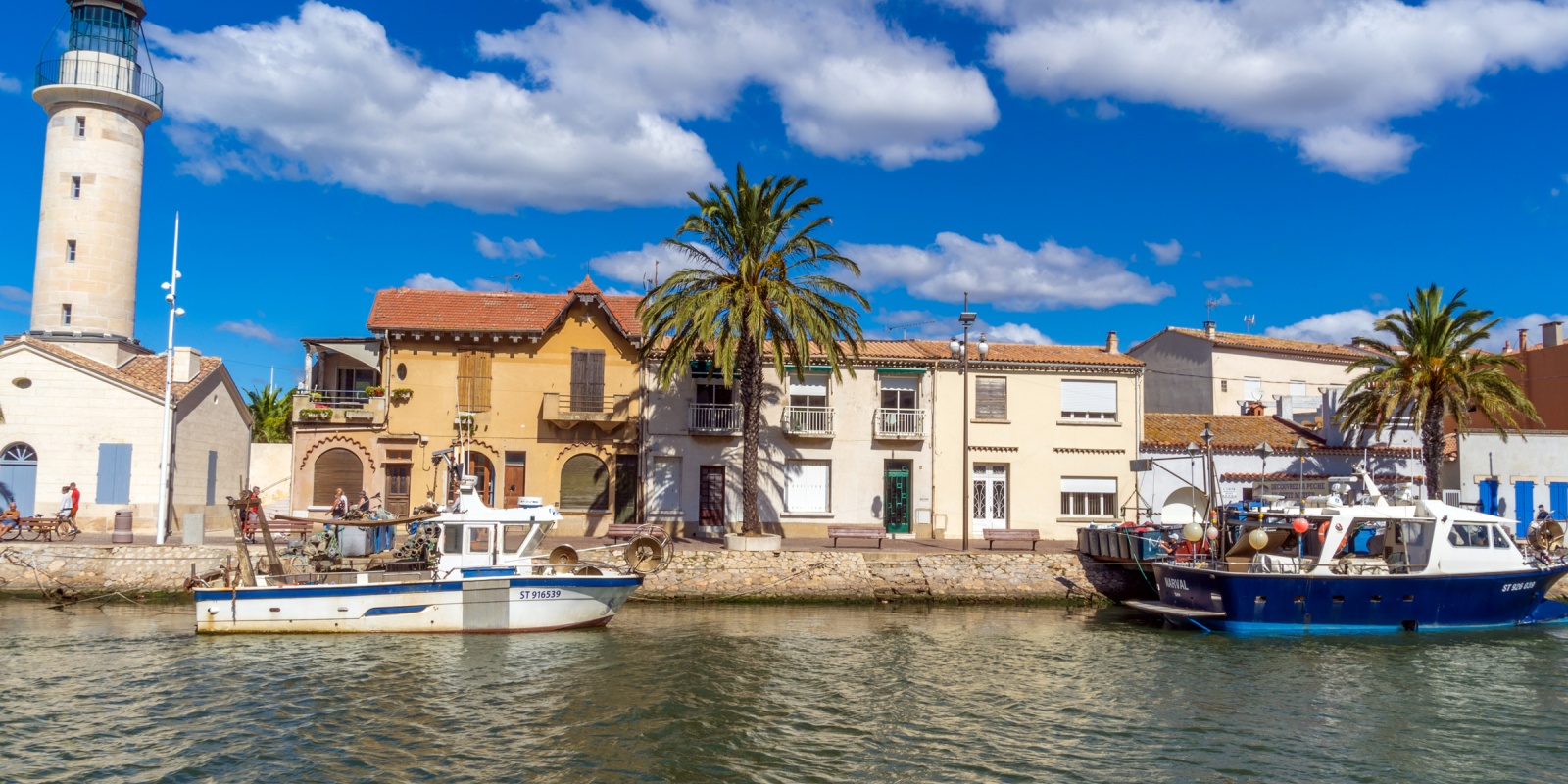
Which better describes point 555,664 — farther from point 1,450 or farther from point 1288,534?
point 1,450

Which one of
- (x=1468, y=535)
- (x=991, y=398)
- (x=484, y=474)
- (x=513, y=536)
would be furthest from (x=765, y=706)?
(x=991, y=398)

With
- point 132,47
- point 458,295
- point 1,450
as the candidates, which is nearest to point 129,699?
→ point 1,450

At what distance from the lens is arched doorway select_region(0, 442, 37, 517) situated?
1248 inches

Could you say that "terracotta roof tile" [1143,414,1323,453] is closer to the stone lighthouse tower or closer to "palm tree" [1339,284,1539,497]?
"palm tree" [1339,284,1539,497]

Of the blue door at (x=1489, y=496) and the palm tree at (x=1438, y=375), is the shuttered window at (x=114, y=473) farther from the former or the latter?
the blue door at (x=1489, y=496)

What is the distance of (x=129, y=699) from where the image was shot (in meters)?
16.7

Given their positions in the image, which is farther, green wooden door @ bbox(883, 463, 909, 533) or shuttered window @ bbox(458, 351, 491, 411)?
green wooden door @ bbox(883, 463, 909, 533)

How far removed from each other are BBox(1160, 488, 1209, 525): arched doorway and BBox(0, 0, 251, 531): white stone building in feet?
106

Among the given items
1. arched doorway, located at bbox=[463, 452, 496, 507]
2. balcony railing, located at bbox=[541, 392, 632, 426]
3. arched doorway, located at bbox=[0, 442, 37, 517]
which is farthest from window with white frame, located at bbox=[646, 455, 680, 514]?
arched doorway, located at bbox=[0, 442, 37, 517]

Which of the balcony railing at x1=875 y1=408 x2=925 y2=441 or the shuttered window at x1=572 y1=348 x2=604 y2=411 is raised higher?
the shuttered window at x1=572 y1=348 x2=604 y2=411

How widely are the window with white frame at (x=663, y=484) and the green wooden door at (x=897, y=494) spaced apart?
743 centimetres

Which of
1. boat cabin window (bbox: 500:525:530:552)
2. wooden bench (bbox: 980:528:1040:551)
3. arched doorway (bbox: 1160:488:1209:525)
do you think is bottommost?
wooden bench (bbox: 980:528:1040:551)

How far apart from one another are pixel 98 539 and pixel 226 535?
11.8 ft

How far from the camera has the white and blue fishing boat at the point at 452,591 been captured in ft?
74.2
